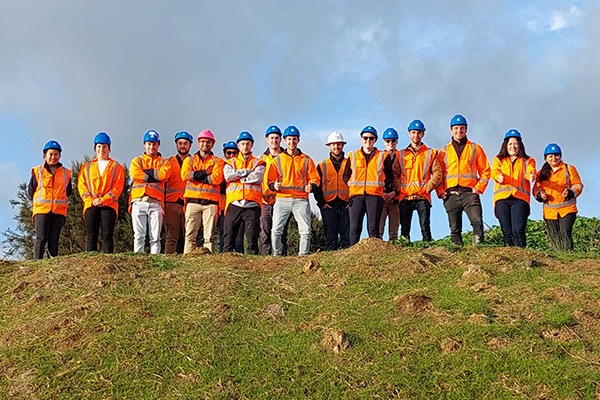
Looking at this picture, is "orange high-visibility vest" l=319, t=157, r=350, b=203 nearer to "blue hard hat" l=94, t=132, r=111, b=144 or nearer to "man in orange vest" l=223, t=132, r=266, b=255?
"man in orange vest" l=223, t=132, r=266, b=255

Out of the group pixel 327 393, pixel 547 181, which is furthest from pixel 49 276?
pixel 547 181

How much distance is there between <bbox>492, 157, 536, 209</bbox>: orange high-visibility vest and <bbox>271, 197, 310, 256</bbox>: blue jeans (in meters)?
3.16

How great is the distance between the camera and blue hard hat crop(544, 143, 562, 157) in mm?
11000

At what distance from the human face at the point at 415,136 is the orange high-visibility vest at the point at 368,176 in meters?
0.88

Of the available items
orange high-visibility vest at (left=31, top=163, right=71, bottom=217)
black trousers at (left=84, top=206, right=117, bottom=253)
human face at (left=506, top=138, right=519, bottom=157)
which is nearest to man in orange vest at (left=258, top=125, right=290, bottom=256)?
black trousers at (left=84, top=206, right=117, bottom=253)

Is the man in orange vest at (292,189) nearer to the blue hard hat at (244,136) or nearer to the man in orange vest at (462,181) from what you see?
the blue hard hat at (244,136)

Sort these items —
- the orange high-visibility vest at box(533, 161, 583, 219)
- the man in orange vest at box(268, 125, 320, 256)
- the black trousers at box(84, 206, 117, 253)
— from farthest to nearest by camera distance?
the orange high-visibility vest at box(533, 161, 583, 219), the man in orange vest at box(268, 125, 320, 256), the black trousers at box(84, 206, 117, 253)

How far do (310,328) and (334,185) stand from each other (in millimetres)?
4872

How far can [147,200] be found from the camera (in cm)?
1018

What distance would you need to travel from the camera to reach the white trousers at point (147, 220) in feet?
33.0

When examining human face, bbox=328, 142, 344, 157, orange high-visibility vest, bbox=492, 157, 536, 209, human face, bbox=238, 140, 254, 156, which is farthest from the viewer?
human face, bbox=238, 140, 254, 156

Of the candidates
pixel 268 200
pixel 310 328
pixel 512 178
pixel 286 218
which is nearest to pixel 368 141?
pixel 286 218

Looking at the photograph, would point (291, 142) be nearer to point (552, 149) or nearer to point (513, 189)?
point (513, 189)

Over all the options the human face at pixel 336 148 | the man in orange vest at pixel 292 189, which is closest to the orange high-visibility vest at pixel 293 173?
the man in orange vest at pixel 292 189
